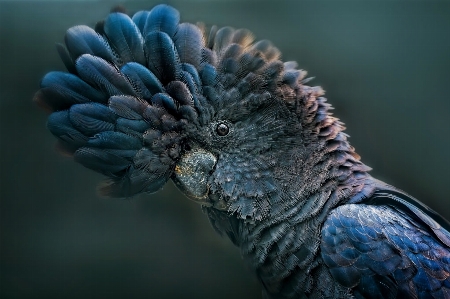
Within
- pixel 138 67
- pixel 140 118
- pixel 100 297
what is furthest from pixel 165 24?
pixel 100 297

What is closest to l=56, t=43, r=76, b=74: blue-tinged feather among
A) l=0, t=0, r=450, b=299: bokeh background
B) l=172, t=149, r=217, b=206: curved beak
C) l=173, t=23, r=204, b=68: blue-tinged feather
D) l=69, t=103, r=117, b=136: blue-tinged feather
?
l=69, t=103, r=117, b=136: blue-tinged feather

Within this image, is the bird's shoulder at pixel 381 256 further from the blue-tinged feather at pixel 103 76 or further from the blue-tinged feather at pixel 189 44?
the blue-tinged feather at pixel 103 76

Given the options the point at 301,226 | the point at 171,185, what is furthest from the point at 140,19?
the point at 171,185

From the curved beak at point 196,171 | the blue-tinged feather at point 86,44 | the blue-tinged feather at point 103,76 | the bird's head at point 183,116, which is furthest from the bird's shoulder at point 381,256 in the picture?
the blue-tinged feather at point 86,44

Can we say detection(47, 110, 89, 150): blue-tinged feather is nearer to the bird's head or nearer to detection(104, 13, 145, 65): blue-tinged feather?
the bird's head

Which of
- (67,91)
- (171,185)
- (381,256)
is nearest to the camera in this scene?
(381,256)

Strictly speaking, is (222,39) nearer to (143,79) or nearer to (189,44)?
(189,44)
